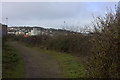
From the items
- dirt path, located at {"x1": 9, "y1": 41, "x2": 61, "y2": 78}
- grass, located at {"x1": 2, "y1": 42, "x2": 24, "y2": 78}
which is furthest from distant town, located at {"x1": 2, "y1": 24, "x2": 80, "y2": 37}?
grass, located at {"x1": 2, "y1": 42, "x2": 24, "y2": 78}

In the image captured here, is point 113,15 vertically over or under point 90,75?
over

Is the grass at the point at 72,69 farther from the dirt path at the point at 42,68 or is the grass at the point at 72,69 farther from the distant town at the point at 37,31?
the distant town at the point at 37,31

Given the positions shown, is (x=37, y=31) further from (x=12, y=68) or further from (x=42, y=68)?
(x=12, y=68)

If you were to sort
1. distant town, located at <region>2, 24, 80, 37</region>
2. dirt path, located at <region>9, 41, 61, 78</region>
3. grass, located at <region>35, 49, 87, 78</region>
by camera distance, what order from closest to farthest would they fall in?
grass, located at <region>35, 49, 87, 78</region>
dirt path, located at <region>9, 41, 61, 78</region>
distant town, located at <region>2, 24, 80, 37</region>

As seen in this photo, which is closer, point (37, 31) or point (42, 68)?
point (42, 68)

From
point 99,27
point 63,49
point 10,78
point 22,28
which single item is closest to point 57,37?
point 63,49

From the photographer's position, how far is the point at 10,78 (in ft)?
20.2

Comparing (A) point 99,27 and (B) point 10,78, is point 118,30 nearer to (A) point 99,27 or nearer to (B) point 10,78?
(A) point 99,27

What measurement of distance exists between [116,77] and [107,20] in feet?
5.06

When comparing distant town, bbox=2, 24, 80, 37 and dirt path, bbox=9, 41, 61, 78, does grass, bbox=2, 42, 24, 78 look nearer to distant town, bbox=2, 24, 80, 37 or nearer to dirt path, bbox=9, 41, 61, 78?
dirt path, bbox=9, 41, 61, 78

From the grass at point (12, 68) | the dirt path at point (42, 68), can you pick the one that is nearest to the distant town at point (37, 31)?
the dirt path at point (42, 68)

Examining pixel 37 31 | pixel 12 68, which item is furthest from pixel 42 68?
pixel 37 31

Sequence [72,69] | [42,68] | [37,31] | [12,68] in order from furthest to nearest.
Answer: [37,31]
[42,68]
[72,69]
[12,68]

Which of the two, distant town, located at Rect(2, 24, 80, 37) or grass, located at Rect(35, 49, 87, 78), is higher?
distant town, located at Rect(2, 24, 80, 37)
